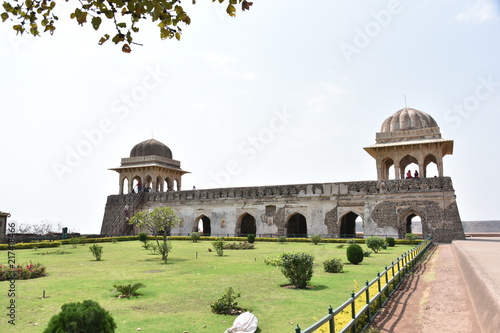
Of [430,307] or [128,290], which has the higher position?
[128,290]

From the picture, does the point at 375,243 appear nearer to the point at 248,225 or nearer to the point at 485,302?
the point at 485,302

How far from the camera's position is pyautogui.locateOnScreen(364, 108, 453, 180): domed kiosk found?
2288 cm

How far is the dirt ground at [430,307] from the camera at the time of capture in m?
5.10

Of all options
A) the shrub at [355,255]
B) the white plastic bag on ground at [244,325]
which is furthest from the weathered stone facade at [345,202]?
the white plastic bag on ground at [244,325]

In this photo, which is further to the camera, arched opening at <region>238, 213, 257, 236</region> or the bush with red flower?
arched opening at <region>238, 213, 257, 236</region>

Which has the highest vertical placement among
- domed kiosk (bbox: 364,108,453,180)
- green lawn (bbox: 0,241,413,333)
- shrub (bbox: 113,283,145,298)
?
domed kiosk (bbox: 364,108,453,180)

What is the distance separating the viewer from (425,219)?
69.0 ft

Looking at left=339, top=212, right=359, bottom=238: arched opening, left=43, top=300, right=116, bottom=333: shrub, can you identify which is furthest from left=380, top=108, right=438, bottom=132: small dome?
left=43, top=300, right=116, bottom=333: shrub

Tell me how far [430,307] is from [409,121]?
65.3 ft

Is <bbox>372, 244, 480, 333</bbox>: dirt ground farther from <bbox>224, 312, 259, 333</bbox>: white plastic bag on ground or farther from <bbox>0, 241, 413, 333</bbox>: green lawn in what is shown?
<bbox>224, 312, 259, 333</bbox>: white plastic bag on ground

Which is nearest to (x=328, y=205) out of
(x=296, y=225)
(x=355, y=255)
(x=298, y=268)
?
(x=296, y=225)

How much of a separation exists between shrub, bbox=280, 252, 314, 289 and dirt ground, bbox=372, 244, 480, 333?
1613mm

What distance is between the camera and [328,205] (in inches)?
930

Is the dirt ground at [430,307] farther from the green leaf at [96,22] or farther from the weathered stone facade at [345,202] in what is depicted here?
the weathered stone facade at [345,202]
